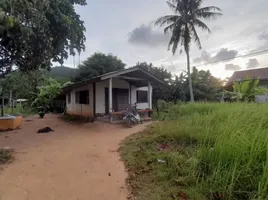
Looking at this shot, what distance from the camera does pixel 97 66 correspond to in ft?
72.8

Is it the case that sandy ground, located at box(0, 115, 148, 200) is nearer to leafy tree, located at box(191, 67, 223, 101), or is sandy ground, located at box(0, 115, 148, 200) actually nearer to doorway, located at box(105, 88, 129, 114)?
doorway, located at box(105, 88, 129, 114)

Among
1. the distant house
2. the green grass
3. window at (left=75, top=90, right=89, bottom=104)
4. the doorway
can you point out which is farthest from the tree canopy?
the green grass

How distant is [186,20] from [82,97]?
1264cm

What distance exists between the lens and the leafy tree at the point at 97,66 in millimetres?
22016

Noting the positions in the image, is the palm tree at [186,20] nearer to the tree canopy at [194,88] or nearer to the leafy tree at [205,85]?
the tree canopy at [194,88]

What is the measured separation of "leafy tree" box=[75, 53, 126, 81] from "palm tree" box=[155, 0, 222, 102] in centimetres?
728

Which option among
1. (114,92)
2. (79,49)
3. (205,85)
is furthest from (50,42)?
(205,85)

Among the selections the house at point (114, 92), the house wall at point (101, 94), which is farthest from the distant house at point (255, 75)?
the house wall at point (101, 94)

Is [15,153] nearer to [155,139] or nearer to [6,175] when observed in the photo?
[6,175]

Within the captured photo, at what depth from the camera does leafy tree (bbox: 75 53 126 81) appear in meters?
22.0

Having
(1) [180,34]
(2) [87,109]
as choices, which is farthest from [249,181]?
(1) [180,34]

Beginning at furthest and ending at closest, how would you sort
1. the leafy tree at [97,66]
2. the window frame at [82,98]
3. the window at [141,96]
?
the leafy tree at [97,66], the window at [141,96], the window frame at [82,98]

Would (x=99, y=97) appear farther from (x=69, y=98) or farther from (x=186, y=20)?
(x=186, y=20)

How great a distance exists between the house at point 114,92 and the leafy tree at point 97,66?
580cm
